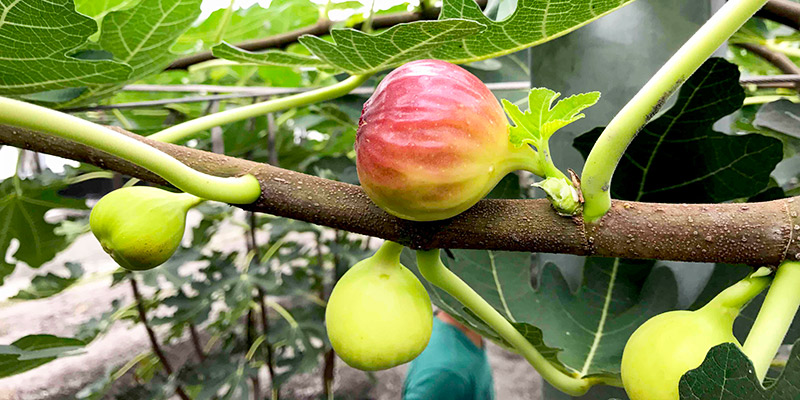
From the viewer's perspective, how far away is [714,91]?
0.38 metres

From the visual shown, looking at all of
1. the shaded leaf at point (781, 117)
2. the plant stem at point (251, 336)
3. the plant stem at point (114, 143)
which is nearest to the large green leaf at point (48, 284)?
the plant stem at point (251, 336)

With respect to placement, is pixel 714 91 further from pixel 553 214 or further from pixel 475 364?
pixel 475 364

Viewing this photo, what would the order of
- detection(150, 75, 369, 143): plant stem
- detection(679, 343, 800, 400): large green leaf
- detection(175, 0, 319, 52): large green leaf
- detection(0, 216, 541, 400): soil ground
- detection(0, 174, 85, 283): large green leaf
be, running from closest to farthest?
detection(679, 343, 800, 400): large green leaf, detection(150, 75, 369, 143): plant stem, detection(0, 174, 85, 283): large green leaf, detection(175, 0, 319, 52): large green leaf, detection(0, 216, 541, 400): soil ground

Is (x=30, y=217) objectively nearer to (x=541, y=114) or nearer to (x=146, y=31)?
(x=146, y=31)

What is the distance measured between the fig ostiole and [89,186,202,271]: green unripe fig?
276 mm

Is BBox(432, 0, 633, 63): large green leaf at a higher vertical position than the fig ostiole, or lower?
higher

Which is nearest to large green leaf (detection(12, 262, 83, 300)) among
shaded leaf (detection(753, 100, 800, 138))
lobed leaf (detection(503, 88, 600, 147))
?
lobed leaf (detection(503, 88, 600, 147))

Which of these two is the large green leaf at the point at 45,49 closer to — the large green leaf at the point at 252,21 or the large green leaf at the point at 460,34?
the large green leaf at the point at 460,34

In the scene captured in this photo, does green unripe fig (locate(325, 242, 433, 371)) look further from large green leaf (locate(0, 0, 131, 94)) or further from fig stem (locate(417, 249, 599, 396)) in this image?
large green leaf (locate(0, 0, 131, 94))

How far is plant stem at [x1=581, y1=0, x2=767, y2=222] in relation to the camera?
242 millimetres

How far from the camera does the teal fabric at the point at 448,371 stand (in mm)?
973

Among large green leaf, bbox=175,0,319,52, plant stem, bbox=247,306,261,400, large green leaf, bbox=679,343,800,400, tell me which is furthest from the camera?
plant stem, bbox=247,306,261,400

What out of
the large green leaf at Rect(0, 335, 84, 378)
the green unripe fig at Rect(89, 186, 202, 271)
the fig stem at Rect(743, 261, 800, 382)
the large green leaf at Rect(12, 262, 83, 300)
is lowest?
the large green leaf at Rect(12, 262, 83, 300)

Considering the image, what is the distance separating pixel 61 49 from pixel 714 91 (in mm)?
457
